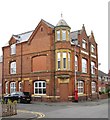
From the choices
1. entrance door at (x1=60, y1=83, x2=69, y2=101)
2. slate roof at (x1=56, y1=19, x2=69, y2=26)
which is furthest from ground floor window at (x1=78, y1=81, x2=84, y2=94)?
slate roof at (x1=56, y1=19, x2=69, y2=26)

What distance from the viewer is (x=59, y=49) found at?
3509 cm

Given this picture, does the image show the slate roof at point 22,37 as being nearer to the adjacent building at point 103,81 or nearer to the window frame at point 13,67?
the window frame at point 13,67

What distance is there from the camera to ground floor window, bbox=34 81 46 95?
36562 mm

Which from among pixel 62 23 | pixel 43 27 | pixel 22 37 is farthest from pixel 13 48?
pixel 62 23

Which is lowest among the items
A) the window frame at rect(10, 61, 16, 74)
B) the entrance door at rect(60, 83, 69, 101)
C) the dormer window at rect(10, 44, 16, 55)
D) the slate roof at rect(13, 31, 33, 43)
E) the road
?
the road

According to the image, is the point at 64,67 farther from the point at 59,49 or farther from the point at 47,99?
the point at 47,99

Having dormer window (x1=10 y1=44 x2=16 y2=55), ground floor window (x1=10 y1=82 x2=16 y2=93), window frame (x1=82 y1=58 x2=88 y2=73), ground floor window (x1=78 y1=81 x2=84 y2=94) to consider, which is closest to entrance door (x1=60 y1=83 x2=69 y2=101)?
ground floor window (x1=78 y1=81 x2=84 y2=94)

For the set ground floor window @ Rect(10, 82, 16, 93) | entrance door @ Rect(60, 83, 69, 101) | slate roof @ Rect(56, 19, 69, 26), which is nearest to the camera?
entrance door @ Rect(60, 83, 69, 101)

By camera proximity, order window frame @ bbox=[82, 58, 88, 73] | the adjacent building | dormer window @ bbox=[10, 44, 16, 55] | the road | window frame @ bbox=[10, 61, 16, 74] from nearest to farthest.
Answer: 1. the road
2. window frame @ bbox=[82, 58, 88, 73]
3. window frame @ bbox=[10, 61, 16, 74]
4. dormer window @ bbox=[10, 44, 16, 55]
5. the adjacent building

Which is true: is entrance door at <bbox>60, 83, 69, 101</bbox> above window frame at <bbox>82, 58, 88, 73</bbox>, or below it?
below

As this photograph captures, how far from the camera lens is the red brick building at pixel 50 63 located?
35.1 meters

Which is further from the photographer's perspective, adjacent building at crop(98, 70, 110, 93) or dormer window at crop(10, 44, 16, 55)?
adjacent building at crop(98, 70, 110, 93)

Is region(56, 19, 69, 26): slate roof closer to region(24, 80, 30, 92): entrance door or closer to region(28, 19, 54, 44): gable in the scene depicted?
region(28, 19, 54, 44): gable

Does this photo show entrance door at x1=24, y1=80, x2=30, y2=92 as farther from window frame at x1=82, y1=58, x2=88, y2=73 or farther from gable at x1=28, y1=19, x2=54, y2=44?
window frame at x1=82, y1=58, x2=88, y2=73
